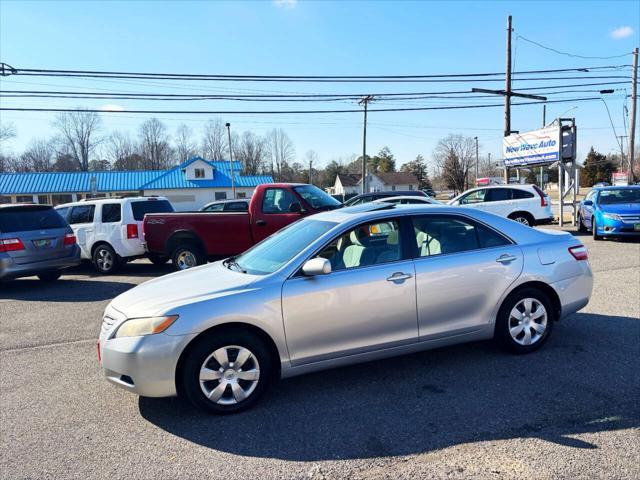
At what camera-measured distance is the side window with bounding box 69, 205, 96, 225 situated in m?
11.2

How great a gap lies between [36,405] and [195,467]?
197 centimetres

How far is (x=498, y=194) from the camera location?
1562cm

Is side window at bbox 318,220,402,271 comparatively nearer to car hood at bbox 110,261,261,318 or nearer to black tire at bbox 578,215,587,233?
car hood at bbox 110,261,261,318

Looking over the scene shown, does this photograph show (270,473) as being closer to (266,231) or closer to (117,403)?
(117,403)

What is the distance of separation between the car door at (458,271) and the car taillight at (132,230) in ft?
27.5

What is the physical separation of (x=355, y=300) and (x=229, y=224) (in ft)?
20.4

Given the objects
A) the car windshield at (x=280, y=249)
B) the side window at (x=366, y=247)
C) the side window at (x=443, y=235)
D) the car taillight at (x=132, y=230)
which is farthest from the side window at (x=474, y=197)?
the side window at (x=366, y=247)

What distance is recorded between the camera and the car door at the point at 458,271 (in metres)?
4.05

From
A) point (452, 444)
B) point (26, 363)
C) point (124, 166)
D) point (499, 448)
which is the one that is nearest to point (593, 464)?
point (499, 448)

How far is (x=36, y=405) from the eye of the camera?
394 centimetres

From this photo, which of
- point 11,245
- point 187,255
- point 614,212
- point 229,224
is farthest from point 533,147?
point 11,245

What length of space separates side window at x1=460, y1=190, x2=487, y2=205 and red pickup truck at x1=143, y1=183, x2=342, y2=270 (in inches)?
316

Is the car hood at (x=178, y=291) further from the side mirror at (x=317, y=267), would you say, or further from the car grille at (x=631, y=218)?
the car grille at (x=631, y=218)

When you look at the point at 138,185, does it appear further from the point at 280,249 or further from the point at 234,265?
the point at 280,249
